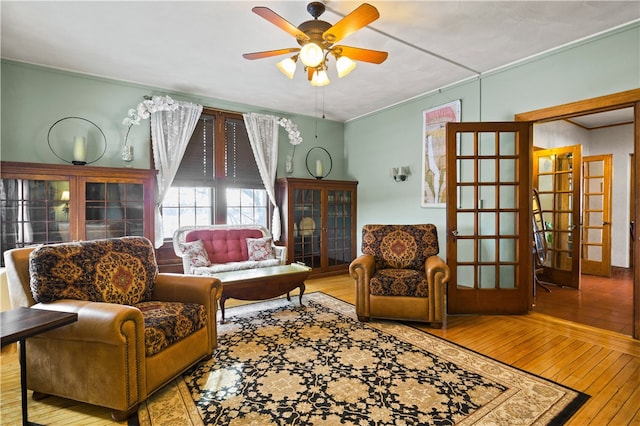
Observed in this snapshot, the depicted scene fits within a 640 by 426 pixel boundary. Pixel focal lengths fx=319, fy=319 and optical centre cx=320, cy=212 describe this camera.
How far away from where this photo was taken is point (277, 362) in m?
2.41

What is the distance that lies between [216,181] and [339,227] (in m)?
2.22

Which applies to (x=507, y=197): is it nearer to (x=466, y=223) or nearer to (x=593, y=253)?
(x=466, y=223)

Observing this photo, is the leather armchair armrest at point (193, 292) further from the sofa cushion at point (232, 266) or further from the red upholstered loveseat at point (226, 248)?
the red upholstered loveseat at point (226, 248)

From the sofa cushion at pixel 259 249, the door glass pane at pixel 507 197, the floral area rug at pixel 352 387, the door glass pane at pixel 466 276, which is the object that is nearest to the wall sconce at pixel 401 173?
the door glass pane at pixel 507 197

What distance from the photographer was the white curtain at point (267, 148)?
5.09 metres

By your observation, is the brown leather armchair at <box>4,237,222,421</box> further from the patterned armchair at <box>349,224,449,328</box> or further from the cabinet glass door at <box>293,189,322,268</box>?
the cabinet glass door at <box>293,189,322,268</box>

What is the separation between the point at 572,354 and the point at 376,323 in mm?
1593

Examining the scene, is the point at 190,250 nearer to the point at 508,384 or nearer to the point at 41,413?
the point at 41,413

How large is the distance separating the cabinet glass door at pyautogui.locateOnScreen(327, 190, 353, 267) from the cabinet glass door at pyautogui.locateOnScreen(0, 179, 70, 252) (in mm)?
3601

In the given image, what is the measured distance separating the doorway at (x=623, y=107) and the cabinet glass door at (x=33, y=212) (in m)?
5.29

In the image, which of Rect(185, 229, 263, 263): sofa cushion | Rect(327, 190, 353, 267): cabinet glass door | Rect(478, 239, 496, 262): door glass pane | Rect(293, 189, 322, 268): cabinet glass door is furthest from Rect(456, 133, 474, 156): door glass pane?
Rect(185, 229, 263, 263): sofa cushion

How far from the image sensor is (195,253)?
3879 mm

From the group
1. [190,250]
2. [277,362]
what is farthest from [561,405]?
[190,250]

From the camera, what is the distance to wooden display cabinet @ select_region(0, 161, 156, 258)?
3.33 meters
